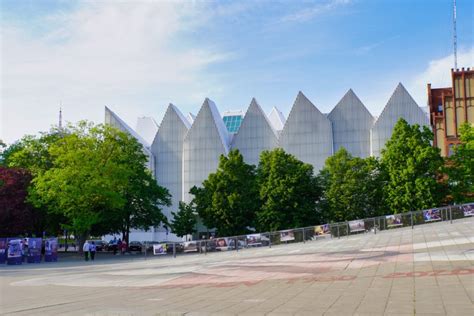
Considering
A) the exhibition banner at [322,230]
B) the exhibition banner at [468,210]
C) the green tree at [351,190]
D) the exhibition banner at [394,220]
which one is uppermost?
the green tree at [351,190]

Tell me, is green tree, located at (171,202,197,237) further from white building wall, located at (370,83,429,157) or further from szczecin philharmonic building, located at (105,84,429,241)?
white building wall, located at (370,83,429,157)

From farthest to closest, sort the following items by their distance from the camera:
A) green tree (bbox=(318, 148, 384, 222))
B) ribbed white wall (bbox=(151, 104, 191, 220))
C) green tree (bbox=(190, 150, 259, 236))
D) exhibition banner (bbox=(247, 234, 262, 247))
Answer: ribbed white wall (bbox=(151, 104, 191, 220)) → green tree (bbox=(190, 150, 259, 236)) → green tree (bbox=(318, 148, 384, 222)) → exhibition banner (bbox=(247, 234, 262, 247))

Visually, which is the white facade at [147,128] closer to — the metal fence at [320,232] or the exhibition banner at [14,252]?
the exhibition banner at [14,252]

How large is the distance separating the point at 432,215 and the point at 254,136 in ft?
156

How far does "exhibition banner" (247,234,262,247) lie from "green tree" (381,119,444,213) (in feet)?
61.3

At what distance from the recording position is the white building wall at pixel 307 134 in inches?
3086

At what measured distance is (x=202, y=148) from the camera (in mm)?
82062

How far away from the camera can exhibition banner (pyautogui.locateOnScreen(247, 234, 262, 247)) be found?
34656 millimetres

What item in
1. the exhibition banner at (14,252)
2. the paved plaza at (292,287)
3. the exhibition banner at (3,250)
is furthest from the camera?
the exhibition banner at (3,250)

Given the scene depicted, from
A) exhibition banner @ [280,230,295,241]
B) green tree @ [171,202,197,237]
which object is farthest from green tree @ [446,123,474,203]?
green tree @ [171,202,197,237]

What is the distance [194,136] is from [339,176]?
37997 millimetres

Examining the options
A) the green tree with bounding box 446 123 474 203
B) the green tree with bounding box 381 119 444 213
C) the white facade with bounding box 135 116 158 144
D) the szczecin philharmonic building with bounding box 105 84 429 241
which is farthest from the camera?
the white facade with bounding box 135 116 158 144

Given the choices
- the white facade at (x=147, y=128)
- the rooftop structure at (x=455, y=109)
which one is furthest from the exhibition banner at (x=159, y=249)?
the white facade at (x=147, y=128)

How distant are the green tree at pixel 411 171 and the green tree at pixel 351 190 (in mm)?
1327
